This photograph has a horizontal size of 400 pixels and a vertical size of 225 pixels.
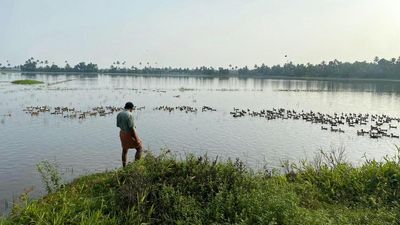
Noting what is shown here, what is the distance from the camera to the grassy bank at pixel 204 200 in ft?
22.7

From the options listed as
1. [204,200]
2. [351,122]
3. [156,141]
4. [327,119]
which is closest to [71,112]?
[156,141]

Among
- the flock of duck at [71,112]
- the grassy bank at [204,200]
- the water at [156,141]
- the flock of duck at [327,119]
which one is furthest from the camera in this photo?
the flock of duck at [71,112]

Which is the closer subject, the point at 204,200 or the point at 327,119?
the point at 204,200

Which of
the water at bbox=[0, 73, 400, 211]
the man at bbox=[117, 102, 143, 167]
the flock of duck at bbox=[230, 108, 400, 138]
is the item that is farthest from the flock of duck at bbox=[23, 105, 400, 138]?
the man at bbox=[117, 102, 143, 167]

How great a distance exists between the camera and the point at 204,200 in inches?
302

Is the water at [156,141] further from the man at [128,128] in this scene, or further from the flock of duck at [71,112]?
the man at [128,128]

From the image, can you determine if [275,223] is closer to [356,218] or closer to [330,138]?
[356,218]

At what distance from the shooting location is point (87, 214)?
7223 millimetres

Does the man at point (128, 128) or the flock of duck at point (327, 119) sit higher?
the man at point (128, 128)

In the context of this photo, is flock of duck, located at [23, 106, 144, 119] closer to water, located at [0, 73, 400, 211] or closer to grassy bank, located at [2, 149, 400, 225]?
water, located at [0, 73, 400, 211]

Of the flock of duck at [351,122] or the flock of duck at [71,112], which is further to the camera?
the flock of duck at [71,112]

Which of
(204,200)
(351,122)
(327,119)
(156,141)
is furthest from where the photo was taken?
(327,119)

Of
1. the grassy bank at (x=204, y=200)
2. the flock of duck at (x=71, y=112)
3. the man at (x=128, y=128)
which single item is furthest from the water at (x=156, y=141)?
the grassy bank at (x=204, y=200)

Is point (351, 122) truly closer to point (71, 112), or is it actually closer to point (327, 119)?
point (327, 119)
